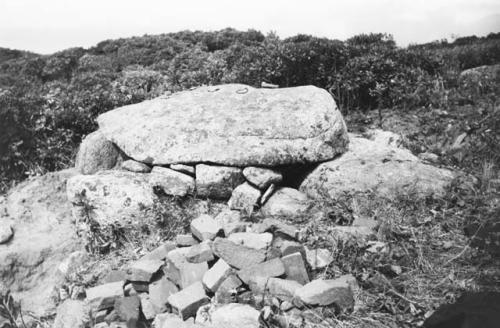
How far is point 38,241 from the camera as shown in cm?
543

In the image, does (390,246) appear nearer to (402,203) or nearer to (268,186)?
(402,203)

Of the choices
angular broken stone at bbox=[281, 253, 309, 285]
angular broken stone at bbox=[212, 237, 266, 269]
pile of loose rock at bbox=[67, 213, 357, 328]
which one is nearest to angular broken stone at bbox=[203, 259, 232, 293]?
pile of loose rock at bbox=[67, 213, 357, 328]

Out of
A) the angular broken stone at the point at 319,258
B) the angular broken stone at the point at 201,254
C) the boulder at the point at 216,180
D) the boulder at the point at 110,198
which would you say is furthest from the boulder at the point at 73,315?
the angular broken stone at the point at 319,258

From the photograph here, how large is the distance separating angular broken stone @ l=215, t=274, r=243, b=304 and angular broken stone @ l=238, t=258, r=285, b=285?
7cm

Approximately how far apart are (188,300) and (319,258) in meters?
1.27

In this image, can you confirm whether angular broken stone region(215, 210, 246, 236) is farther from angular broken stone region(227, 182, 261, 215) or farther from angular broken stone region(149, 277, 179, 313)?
angular broken stone region(149, 277, 179, 313)

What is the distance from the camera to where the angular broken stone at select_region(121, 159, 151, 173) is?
19.1 ft

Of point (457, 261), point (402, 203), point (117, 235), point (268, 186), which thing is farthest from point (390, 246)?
point (117, 235)

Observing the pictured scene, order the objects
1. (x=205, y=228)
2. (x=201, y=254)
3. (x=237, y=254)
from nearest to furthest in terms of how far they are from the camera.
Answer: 1. (x=237, y=254)
2. (x=201, y=254)
3. (x=205, y=228)

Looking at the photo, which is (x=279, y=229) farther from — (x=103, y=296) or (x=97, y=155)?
(x=97, y=155)

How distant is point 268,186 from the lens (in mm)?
5586

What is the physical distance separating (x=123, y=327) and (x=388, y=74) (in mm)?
6644

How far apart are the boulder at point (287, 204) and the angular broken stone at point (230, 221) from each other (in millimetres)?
380

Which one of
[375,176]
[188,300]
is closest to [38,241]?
[188,300]
